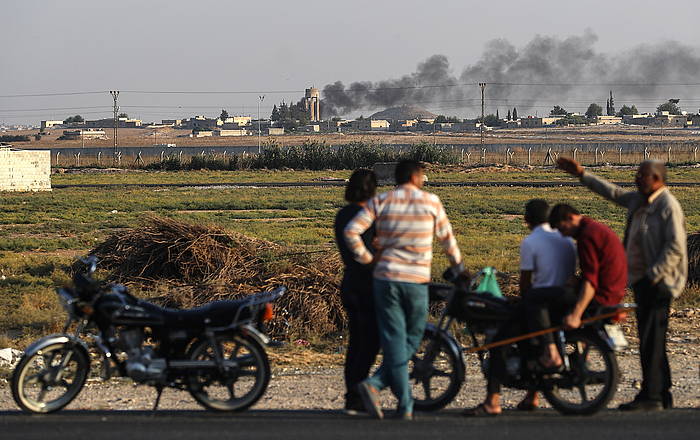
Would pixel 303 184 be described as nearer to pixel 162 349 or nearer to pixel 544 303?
pixel 162 349

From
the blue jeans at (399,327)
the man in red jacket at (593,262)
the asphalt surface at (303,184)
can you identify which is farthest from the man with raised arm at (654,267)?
the asphalt surface at (303,184)

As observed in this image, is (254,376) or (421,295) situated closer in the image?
(421,295)

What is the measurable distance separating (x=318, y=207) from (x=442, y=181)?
17679 millimetres

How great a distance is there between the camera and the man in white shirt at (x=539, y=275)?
25.0 feet

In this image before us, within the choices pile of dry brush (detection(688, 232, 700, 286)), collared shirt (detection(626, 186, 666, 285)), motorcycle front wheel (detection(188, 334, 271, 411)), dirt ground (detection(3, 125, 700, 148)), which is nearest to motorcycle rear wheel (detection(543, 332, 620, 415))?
collared shirt (detection(626, 186, 666, 285))

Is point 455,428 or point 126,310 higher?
point 126,310

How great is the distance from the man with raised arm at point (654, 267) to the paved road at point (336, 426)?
0.26m

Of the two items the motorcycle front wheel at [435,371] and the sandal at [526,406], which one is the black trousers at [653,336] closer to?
the sandal at [526,406]

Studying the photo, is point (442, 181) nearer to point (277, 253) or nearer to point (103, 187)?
point (103, 187)

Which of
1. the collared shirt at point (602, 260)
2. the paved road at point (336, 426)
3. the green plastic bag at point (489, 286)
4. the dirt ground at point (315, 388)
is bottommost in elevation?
A: the dirt ground at point (315, 388)

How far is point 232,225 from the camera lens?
28.6 meters

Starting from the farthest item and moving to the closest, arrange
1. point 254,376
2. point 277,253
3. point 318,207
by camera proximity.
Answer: point 318,207, point 277,253, point 254,376

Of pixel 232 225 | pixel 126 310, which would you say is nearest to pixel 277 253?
pixel 126 310

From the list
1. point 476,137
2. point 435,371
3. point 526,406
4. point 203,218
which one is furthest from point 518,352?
point 476,137
